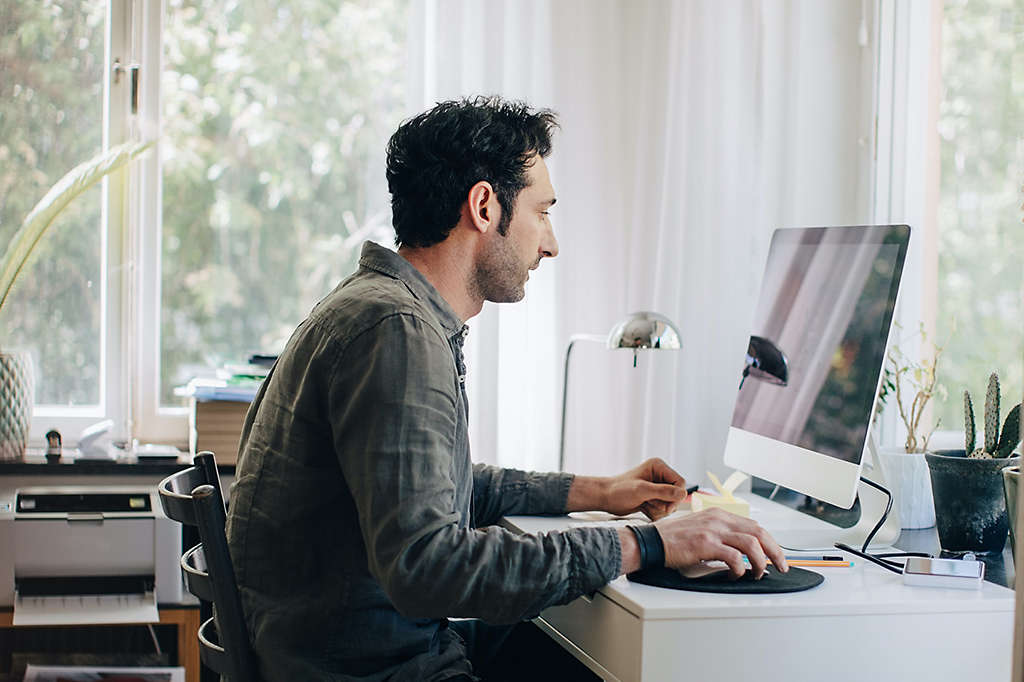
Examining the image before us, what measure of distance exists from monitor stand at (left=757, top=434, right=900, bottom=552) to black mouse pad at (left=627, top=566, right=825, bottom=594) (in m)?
0.26

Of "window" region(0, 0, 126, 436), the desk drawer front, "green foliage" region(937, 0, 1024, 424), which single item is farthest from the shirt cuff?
"window" region(0, 0, 126, 436)

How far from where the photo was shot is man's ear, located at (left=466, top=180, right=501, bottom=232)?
1.59 metres

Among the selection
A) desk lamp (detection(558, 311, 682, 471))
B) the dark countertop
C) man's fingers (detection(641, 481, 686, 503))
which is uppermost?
desk lamp (detection(558, 311, 682, 471))

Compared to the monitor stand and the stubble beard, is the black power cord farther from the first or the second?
Answer: the stubble beard

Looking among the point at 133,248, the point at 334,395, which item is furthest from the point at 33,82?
the point at 334,395

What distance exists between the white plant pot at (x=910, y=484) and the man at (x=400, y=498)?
605 mm

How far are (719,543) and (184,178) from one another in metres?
2.00

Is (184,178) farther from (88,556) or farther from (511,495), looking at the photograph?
(511,495)

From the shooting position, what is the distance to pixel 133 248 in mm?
2867

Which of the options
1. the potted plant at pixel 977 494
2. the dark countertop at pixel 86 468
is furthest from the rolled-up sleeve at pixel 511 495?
the dark countertop at pixel 86 468

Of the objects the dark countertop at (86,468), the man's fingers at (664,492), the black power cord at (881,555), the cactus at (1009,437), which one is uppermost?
the cactus at (1009,437)

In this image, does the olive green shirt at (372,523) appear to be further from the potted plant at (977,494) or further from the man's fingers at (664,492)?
the potted plant at (977,494)

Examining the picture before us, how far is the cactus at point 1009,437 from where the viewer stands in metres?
1.77

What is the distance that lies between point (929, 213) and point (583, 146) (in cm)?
89
